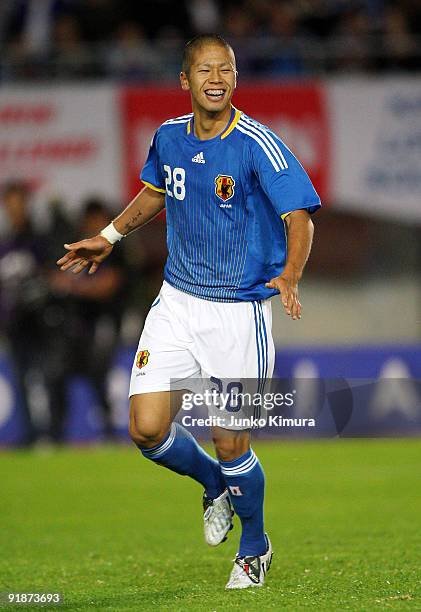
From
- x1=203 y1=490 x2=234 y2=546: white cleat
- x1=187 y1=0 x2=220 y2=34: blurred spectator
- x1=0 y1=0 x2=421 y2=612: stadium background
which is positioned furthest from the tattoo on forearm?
x1=187 y1=0 x2=220 y2=34: blurred spectator

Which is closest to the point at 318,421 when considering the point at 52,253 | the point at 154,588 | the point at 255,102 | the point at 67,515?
the point at 154,588

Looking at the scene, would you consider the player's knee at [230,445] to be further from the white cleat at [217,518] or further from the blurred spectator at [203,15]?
the blurred spectator at [203,15]

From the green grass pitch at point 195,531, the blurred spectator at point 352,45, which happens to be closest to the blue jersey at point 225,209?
the green grass pitch at point 195,531

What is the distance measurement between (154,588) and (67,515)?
9.51 feet

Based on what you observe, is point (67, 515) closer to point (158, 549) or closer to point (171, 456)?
point (158, 549)

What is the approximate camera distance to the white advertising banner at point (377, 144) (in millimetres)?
13727

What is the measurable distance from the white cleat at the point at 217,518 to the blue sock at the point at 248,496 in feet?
0.62

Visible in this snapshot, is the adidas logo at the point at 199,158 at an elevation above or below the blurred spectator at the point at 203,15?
below

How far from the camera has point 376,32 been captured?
45.7 feet

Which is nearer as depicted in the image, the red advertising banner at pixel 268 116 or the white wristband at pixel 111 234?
the white wristband at pixel 111 234

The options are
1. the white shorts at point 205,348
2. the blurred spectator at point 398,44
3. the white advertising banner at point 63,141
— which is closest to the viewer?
the white shorts at point 205,348

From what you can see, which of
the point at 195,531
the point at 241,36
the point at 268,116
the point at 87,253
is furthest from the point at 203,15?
the point at 87,253

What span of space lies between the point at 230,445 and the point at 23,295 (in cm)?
657

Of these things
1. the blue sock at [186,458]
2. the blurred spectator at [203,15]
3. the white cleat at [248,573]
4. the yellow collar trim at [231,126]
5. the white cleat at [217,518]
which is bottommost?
the white cleat at [248,573]
